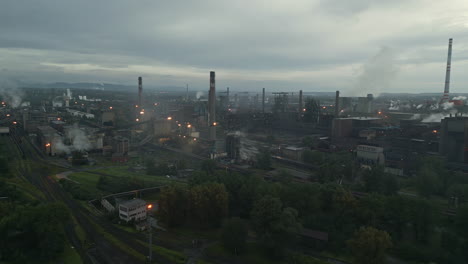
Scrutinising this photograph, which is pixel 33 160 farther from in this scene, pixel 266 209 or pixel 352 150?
pixel 352 150

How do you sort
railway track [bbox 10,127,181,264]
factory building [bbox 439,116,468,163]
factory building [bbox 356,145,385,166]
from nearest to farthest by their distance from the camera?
railway track [bbox 10,127,181,264] → factory building [bbox 439,116,468,163] → factory building [bbox 356,145,385,166]

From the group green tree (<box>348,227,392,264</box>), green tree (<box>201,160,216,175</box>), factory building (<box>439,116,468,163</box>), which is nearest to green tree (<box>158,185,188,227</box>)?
green tree (<box>348,227,392,264</box>)

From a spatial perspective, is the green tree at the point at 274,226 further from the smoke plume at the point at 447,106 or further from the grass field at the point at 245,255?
the smoke plume at the point at 447,106

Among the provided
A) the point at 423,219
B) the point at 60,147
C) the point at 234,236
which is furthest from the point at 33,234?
the point at 60,147

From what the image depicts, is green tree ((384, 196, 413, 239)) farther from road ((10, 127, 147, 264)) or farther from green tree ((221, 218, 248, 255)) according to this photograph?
road ((10, 127, 147, 264))

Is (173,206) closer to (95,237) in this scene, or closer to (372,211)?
(95,237)

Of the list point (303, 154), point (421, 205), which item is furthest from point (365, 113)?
point (421, 205)
